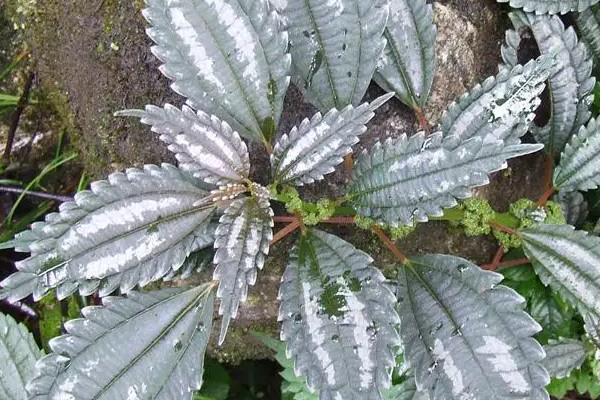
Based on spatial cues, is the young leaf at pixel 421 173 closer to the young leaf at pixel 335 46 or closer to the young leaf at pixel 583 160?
the young leaf at pixel 335 46

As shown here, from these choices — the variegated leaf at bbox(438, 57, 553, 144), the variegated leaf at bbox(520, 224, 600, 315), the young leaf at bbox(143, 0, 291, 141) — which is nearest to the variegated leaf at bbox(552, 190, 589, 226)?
the variegated leaf at bbox(520, 224, 600, 315)

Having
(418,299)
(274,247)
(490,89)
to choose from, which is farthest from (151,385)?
(490,89)

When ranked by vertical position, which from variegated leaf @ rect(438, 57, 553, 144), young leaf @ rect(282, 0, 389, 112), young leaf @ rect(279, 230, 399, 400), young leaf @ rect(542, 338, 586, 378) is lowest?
young leaf @ rect(542, 338, 586, 378)

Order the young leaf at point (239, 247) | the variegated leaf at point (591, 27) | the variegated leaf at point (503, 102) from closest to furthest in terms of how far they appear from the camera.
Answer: the young leaf at point (239, 247) < the variegated leaf at point (503, 102) < the variegated leaf at point (591, 27)

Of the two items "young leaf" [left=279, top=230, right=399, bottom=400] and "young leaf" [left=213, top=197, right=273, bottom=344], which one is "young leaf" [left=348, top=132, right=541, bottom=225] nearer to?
"young leaf" [left=279, top=230, right=399, bottom=400]

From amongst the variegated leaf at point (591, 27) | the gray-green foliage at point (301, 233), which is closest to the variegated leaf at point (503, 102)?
the gray-green foliage at point (301, 233)

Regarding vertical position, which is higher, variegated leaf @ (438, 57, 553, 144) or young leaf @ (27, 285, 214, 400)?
variegated leaf @ (438, 57, 553, 144)
